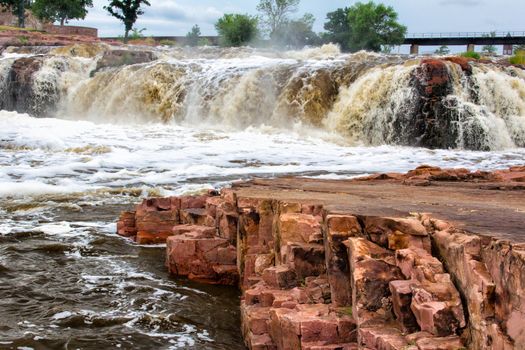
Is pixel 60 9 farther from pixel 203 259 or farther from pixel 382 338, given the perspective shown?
pixel 382 338

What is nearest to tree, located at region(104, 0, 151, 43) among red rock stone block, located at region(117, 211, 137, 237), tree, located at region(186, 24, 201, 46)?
tree, located at region(186, 24, 201, 46)

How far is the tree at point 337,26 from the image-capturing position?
5088cm

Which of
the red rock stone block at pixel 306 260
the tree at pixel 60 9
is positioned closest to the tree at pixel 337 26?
the tree at pixel 60 9

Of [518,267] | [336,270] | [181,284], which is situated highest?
[518,267]

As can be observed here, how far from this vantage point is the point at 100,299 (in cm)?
542

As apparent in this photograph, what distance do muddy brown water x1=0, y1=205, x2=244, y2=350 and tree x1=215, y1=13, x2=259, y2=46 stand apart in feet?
151

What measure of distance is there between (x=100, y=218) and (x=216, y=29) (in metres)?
50.3

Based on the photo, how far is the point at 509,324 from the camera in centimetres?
261

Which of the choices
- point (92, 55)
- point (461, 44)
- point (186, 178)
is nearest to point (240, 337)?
point (186, 178)

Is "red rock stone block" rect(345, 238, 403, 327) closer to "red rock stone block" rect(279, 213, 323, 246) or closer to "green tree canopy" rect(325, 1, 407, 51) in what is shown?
"red rock stone block" rect(279, 213, 323, 246)

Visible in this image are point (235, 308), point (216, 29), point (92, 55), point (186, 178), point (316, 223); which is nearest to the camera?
point (316, 223)

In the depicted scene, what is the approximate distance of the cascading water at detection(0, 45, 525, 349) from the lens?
17.0ft

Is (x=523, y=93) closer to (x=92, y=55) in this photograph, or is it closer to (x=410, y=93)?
(x=410, y=93)

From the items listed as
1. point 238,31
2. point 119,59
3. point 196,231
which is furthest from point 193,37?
point 196,231
